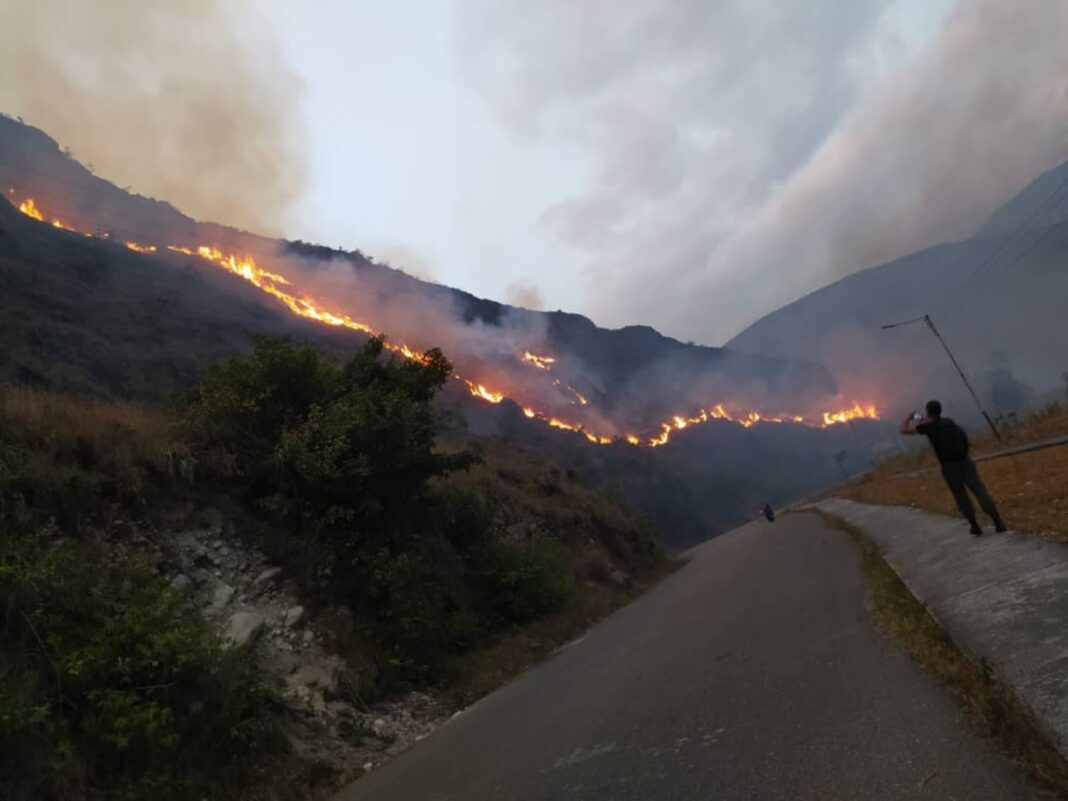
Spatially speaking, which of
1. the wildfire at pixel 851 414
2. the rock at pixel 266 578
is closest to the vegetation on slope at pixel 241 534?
the rock at pixel 266 578

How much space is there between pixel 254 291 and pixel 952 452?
266 ft

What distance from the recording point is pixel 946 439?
865 cm

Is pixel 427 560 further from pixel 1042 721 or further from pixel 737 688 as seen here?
pixel 1042 721

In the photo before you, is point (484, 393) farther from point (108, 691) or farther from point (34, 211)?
point (108, 691)

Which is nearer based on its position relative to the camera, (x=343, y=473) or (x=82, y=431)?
(x=82, y=431)

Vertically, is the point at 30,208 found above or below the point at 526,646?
above

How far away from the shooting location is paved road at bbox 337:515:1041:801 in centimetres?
349

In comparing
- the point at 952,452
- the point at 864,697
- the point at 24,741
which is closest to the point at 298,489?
the point at 24,741

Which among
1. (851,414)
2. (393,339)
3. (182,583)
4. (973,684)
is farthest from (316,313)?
(851,414)

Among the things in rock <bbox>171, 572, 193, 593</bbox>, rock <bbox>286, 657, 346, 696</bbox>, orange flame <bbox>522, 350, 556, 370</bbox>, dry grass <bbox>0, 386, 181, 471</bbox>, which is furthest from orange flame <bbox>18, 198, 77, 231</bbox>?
rock <bbox>286, 657, 346, 696</bbox>

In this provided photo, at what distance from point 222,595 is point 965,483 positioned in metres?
10.9

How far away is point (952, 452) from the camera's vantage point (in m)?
8.59

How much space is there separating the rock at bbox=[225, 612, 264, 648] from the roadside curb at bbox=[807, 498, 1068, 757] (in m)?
8.28

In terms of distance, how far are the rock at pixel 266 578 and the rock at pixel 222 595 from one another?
0.39 m
